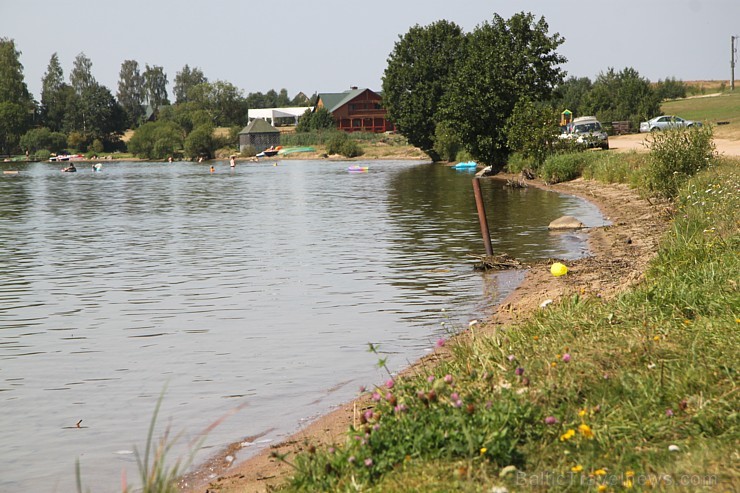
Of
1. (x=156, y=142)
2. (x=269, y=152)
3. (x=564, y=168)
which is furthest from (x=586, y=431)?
(x=156, y=142)

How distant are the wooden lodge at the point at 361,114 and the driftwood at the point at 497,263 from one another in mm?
116893

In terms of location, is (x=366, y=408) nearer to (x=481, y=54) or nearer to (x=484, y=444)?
(x=484, y=444)

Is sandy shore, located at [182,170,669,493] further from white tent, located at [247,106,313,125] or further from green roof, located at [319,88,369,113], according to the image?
white tent, located at [247,106,313,125]

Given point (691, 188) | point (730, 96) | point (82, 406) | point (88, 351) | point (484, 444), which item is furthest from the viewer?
point (730, 96)

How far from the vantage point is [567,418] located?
6238 millimetres

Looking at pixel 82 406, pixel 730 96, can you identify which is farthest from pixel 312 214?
pixel 730 96

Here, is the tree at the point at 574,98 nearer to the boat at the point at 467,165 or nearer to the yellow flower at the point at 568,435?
the boat at the point at 467,165

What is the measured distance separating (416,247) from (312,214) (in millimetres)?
12899

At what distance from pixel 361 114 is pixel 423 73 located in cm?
5981

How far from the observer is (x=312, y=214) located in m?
35.8

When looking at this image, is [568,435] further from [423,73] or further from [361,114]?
[361,114]

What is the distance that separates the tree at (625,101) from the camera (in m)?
78.6

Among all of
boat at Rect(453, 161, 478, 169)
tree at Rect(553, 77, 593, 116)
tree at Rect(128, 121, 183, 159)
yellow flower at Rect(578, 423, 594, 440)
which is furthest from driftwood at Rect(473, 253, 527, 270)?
tree at Rect(128, 121, 183, 159)

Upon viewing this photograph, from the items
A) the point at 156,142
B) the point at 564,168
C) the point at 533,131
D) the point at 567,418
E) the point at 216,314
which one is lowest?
the point at 216,314
